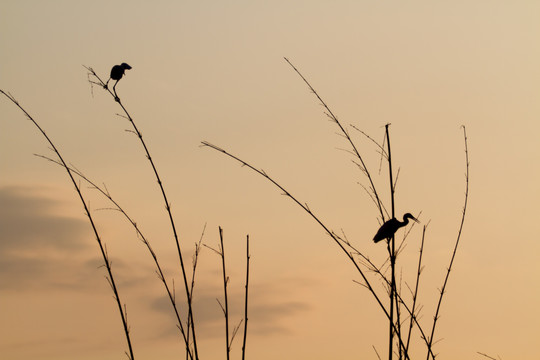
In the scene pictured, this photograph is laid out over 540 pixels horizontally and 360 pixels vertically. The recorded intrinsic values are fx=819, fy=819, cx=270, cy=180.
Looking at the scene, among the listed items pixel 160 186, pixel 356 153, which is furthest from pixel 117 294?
pixel 356 153

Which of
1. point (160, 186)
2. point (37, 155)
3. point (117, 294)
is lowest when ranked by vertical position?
point (117, 294)

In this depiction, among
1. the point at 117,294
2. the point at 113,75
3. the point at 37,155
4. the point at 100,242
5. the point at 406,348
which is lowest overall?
the point at 406,348

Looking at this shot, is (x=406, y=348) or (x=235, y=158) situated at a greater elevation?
(x=235, y=158)

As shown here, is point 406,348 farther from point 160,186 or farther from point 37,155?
point 37,155

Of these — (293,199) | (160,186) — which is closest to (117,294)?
(160,186)

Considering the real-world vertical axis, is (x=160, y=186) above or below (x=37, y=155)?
below

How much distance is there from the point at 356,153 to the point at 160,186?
105cm

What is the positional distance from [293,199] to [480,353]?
1.47m

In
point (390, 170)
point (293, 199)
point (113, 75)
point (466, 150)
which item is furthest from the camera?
point (113, 75)

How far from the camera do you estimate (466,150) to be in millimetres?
5004

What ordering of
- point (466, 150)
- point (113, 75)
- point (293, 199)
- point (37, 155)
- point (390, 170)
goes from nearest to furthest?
1. point (293, 199)
2. point (390, 170)
3. point (37, 155)
4. point (466, 150)
5. point (113, 75)

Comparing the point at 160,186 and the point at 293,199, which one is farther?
the point at 160,186

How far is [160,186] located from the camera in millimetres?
4285

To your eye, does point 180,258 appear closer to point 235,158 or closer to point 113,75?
point 235,158
